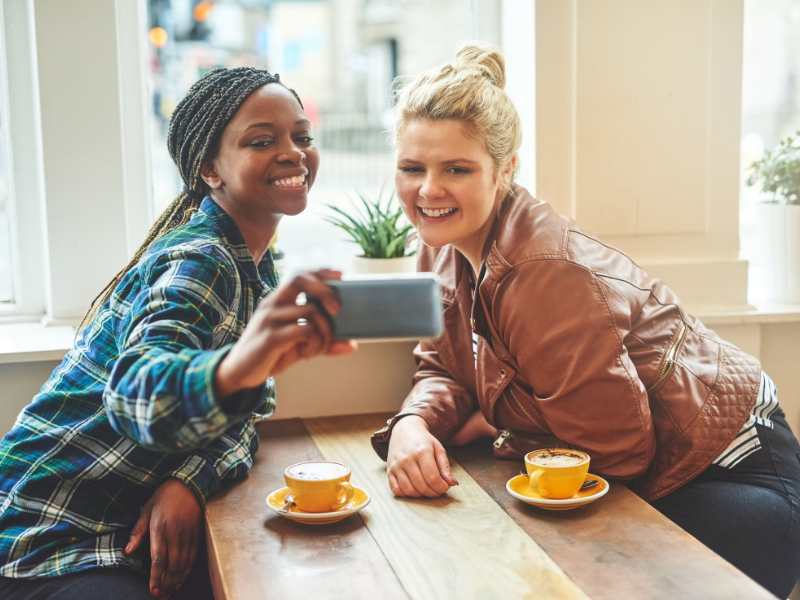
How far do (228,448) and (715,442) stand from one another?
0.87m

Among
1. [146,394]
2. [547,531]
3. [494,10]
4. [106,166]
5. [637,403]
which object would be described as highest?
[494,10]

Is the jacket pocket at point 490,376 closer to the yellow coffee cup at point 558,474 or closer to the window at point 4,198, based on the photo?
the yellow coffee cup at point 558,474

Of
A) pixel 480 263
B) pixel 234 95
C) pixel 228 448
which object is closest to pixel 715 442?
→ pixel 480 263

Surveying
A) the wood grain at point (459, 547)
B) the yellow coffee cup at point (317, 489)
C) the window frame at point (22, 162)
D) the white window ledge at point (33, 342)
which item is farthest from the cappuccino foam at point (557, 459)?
the window frame at point (22, 162)

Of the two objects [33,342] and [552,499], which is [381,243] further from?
[552,499]

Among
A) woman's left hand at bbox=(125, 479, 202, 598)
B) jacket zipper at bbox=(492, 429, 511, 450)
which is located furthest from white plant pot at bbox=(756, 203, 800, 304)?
woman's left hand at bbox=(125, 479, 202, 598)

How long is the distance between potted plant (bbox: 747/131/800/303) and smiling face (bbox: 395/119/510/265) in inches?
39.7

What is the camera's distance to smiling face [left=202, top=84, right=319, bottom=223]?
1598 millimetres

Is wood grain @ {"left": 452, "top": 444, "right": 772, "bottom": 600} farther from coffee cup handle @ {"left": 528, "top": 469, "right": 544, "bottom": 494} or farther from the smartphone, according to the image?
the smartphone

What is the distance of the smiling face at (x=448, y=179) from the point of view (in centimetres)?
175

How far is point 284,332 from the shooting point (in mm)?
1081

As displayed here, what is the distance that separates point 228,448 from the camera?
5.58ft

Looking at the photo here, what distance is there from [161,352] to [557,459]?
68 cm

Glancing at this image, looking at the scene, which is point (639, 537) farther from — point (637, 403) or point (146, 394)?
point (146, 394)
